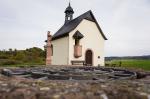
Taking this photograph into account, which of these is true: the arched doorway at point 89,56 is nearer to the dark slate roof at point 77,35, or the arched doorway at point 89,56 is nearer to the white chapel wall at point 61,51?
the dark slate roof at point 77,35

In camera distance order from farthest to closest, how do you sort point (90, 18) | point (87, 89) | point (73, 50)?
point (90, 18), point (73, 50), point (87, 89)

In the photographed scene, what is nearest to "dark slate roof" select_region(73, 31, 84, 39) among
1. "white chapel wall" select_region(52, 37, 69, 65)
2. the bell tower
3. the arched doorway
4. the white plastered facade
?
the white plastered facade

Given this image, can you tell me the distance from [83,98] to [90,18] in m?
22.7

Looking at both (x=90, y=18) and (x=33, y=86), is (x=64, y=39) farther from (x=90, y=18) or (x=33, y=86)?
(x=33, y=86)

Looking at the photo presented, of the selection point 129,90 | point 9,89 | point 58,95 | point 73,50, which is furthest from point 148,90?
point 73,50

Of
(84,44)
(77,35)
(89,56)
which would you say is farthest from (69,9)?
(89,56)

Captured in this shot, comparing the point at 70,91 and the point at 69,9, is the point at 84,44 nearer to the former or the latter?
the point at 69,9

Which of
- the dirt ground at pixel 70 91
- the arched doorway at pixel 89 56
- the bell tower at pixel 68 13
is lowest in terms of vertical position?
the dirt ground at pixel 70 91

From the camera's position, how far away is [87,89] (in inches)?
138

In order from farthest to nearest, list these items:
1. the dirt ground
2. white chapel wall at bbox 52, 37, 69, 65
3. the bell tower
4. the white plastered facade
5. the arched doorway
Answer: the bell tower
the arched doorway
white chapel wall at bbox 52, 37, 69, 65
the white plastered facade
the dirt ground

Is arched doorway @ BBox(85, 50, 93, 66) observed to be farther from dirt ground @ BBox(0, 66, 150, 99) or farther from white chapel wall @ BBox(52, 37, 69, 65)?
dirt ground @ BBox(0, 66, 150, 99)

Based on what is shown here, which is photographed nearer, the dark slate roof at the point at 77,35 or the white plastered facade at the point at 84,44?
the dark slate roof at the point at 77,35

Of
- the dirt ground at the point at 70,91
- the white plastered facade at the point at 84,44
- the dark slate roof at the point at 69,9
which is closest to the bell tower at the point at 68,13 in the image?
the dark slate roof at the point at 69,9

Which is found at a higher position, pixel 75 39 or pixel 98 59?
pixel 75 39
